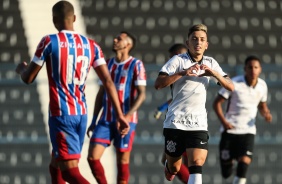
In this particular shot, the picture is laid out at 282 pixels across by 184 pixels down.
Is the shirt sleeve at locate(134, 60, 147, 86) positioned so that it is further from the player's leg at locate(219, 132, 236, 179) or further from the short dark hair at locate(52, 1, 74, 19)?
the short dark hair at locate(52, 1, 74, 19)

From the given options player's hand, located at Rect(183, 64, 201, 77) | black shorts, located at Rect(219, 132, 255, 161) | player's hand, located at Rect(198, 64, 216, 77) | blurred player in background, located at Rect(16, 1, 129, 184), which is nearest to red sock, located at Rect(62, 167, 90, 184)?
blurred player in background, located at Rect(16, 1, 129, 184)

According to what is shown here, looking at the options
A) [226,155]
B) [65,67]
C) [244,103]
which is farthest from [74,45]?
[226,155]

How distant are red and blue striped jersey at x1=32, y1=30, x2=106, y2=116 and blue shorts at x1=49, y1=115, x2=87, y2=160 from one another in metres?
0.06

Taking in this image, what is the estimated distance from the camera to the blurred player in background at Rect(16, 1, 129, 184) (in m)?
6.83

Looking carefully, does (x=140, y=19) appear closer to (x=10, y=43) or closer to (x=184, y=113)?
(x=10, y=43)

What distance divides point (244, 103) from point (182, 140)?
334 cm

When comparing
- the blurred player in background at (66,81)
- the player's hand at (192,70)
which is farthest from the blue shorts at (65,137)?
the player's hand at (192,70)

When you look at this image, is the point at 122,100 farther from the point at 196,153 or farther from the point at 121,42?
the point at 196,153

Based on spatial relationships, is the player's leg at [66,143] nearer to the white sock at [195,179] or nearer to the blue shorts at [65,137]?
the blue shorts at [65,137]

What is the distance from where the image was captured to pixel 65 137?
6.85 m

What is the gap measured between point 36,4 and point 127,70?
4.66 metres

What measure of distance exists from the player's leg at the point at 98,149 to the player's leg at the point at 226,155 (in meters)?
2.23

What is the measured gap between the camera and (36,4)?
545 inches

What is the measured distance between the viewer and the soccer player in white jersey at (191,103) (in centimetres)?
741
